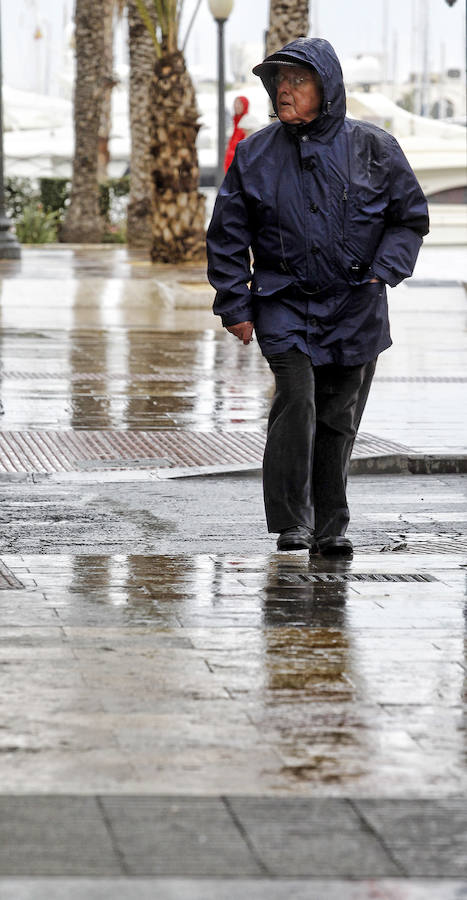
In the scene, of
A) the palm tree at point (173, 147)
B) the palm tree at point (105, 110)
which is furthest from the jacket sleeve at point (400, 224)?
the palm tree at point (105, 110)

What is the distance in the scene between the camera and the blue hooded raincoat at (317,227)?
5.75m

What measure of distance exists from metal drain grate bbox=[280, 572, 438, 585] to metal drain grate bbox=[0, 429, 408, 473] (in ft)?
8.21

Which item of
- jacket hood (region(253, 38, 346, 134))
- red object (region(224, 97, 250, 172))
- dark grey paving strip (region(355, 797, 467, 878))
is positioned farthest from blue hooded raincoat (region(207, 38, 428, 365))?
red object (region(224, 97, 250, 172))

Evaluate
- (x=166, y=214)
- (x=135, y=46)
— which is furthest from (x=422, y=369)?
(x=135, y=46)

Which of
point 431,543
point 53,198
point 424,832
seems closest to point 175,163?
point 53,198

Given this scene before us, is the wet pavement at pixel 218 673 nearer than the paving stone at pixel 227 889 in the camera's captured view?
No

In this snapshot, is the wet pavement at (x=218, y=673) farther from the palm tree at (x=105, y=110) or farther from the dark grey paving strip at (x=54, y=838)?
the palm tree at (x=105, y=110)

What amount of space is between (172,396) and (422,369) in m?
2.48

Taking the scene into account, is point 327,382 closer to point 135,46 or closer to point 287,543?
point 287,543

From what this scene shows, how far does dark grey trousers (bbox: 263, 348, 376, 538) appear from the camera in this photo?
5.90m

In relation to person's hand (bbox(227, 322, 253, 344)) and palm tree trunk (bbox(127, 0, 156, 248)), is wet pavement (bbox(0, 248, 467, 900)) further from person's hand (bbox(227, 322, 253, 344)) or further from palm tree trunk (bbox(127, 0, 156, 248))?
palm tree trunk (bbox(127, 0, 156, 248))

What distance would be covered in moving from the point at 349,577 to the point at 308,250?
106cm

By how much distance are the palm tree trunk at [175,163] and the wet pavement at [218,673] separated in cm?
1614

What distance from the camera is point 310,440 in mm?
5953
